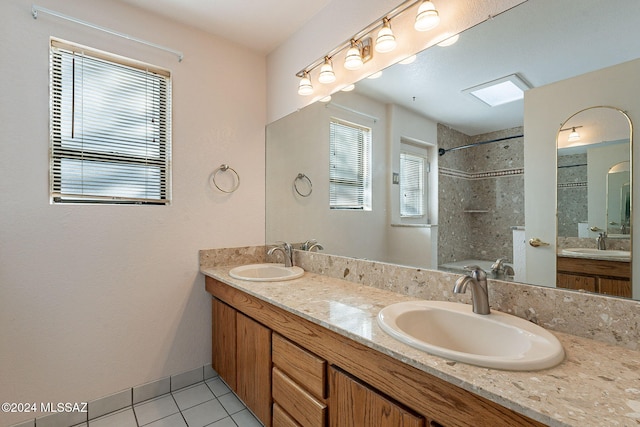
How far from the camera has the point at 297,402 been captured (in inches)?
48.8

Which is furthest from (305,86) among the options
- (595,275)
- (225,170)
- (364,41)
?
(595,275)

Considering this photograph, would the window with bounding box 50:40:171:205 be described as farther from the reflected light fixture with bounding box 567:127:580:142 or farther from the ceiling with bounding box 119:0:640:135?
the reflected light fixture with bounding box 567:127:580:142

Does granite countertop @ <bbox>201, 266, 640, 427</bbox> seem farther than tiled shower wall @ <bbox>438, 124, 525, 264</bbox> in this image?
No

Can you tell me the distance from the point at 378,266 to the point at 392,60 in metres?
1.07

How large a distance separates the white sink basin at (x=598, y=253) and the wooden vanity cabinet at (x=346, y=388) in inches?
26.1

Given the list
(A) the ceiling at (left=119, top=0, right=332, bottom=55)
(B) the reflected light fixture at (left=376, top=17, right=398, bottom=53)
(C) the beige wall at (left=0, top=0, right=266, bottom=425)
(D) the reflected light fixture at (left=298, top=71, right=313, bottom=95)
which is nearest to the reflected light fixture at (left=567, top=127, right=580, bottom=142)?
(B) the reflected light fixture at (left=376, top=17, right=398, bottom=53)

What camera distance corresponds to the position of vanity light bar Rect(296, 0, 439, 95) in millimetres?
1357

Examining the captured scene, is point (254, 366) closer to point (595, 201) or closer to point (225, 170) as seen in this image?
point (225, 170)

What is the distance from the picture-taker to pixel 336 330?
1021 millimetres

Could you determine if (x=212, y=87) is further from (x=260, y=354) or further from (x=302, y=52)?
(x=260, y=354)

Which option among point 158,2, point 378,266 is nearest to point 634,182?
point 378,266

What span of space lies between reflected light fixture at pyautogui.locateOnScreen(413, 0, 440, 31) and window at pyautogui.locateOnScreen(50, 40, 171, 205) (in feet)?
5.30

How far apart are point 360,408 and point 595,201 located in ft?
3.37

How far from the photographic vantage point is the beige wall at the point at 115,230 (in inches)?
60.0
